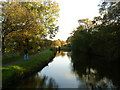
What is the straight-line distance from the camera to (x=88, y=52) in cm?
4934

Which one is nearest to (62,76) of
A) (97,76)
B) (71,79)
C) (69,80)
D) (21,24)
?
(71,79)

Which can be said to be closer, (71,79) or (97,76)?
(71,79)

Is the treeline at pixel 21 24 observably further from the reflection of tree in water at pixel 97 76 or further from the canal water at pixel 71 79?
the reflection of tree in water at pixel 97 76

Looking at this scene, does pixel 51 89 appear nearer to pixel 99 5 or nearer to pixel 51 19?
pixel 51 19

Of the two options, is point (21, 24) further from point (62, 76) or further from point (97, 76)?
point (97, 76)

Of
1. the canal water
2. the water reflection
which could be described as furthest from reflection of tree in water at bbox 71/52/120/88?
the water reflection

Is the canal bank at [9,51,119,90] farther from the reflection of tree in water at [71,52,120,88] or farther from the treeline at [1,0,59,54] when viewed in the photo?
the treeline at [1,0,59,54]

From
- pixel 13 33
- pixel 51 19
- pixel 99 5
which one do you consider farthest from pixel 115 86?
pixel 99 5

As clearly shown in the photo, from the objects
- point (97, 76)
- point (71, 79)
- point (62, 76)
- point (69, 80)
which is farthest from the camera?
point (62, 76)

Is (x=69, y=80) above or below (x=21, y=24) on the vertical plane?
below

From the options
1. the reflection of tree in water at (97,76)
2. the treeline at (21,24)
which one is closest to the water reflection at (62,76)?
the reflection of tree in water at (97,76)

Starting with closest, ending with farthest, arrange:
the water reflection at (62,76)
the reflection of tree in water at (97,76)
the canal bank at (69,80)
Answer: the canal bank at (69,80) < the water reflection at (62,76) < the reflection of tree in water at (97,76)

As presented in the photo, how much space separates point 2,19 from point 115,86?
14051mm

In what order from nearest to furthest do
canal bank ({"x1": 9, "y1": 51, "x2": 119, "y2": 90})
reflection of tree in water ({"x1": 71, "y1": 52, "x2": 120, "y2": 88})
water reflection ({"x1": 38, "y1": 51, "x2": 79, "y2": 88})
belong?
canal bank ({"x1": 9, "y1": 51, "x2": 119, "y2": 90})
water reflection ({"x1": 38, "y1": 51, "x2": 79, "y2": 88})
reflection of tree in water ({"x1": 71, "y1": 52, "x2": 120, "y2": 88})
